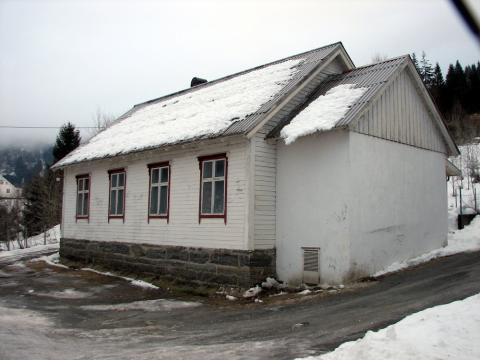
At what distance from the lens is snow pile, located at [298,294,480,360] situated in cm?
546

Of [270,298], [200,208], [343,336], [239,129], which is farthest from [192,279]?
[343,336]

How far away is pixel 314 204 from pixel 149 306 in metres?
4.95

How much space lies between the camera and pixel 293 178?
1313 cm

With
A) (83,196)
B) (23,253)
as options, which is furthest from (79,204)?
(23,253)

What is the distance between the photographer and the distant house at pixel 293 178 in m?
12.4

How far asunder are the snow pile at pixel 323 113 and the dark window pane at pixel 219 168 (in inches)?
80.1

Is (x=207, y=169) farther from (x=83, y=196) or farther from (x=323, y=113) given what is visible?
(x=83, y=196)

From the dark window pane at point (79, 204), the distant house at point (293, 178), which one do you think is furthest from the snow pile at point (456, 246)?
the dark window pane at point (79, 204)

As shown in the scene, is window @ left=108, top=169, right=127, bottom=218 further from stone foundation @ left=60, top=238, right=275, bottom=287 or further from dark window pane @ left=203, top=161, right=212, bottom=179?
dark window pane @ left=203, top=161, right=212, bottom=179

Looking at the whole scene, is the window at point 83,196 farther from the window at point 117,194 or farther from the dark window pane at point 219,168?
the dark window pane at point 219,168

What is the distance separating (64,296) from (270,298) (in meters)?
6.03

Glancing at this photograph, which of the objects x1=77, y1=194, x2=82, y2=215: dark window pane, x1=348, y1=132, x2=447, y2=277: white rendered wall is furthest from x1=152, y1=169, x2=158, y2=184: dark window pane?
x1=348, y1=132, x2=447, y2=277: white rendered wall

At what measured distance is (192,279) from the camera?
Result: 46.6ft

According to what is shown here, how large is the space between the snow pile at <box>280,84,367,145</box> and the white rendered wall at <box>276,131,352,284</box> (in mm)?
510
